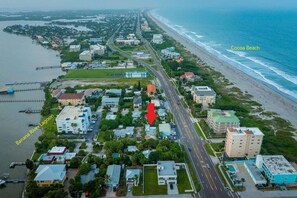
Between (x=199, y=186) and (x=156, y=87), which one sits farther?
(x=156, y=87)

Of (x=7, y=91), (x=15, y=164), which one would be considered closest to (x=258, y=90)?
(x=15, y=164)

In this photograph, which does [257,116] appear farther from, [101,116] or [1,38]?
[1,38]

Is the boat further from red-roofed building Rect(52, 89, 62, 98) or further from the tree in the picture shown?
the tree

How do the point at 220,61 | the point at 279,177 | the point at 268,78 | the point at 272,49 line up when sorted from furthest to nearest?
the point at 272,49 → the point at 220,61 → the point at 268,78 → the point at 279,177

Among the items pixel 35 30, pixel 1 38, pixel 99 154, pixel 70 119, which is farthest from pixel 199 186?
pixel 35 30

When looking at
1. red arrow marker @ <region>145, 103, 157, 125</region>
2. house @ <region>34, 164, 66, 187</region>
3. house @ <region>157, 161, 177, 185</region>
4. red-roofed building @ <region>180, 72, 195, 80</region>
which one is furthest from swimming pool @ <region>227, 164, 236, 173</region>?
red-roofed building @ <region>180, 72, 195, 80</region>
